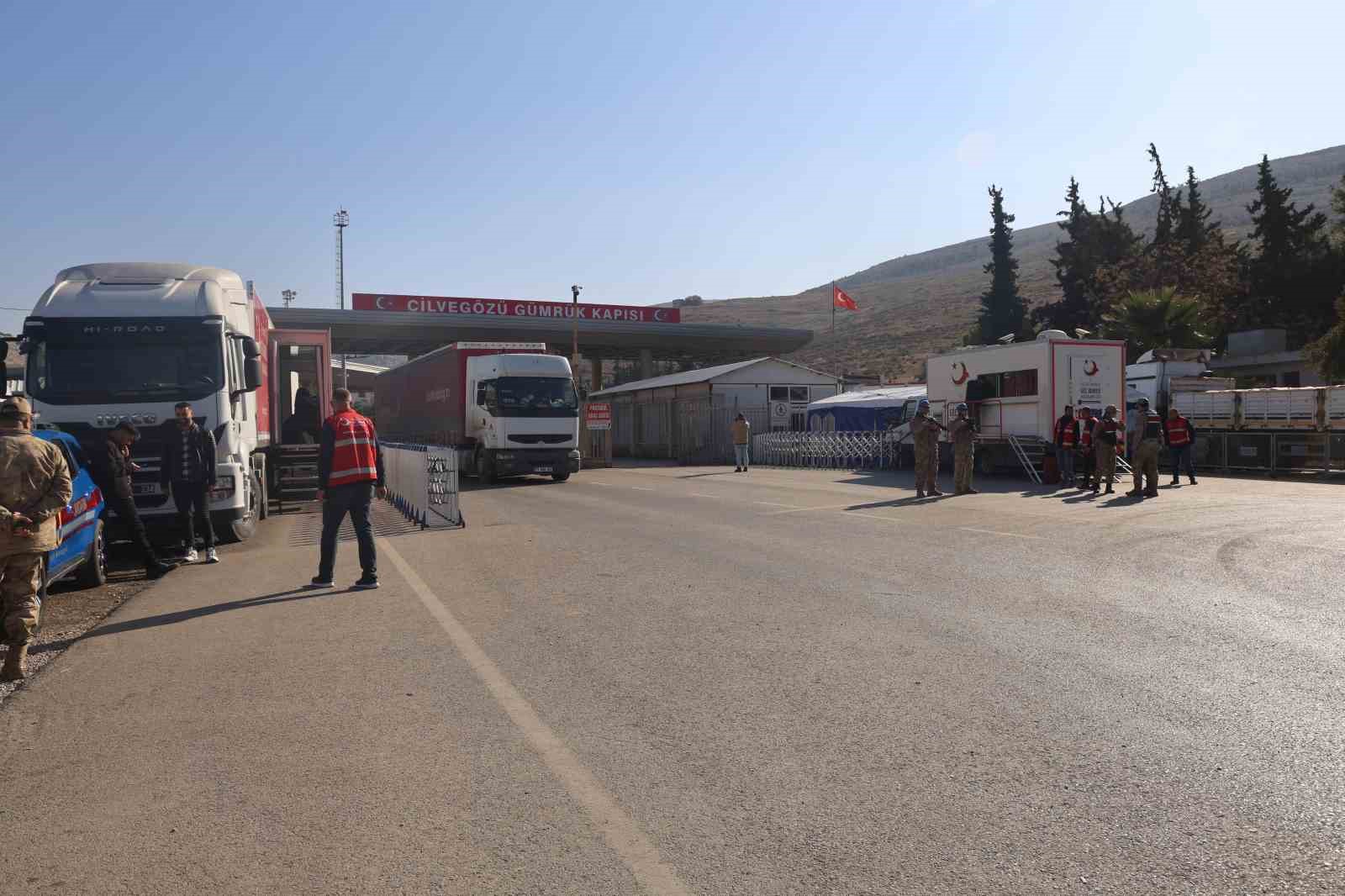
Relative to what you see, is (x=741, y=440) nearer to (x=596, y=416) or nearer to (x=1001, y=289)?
(x=596, y=416)

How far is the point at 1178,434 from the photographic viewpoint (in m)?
21.0

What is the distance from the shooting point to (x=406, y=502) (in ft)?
58.7

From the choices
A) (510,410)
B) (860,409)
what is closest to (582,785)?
(510,410)

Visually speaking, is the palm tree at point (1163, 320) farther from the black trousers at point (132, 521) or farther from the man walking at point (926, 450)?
the black trousers at point (132, 521)

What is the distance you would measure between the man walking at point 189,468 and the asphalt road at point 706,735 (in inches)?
62.6

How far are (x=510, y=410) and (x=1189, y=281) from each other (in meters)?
42.9

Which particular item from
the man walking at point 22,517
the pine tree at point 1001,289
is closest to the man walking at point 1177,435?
the man walking at point 22,517

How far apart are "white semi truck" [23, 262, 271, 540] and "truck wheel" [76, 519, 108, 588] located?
1897 millimetres

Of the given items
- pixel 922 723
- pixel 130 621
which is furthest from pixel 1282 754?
pixel 130 621

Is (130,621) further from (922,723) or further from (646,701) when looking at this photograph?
(922,723)

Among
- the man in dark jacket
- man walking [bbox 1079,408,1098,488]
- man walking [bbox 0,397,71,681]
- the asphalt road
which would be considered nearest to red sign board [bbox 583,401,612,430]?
man walking [bbox 1079,408,1098,488]

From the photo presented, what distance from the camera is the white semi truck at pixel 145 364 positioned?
12688mm

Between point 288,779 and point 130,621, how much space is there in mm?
4859

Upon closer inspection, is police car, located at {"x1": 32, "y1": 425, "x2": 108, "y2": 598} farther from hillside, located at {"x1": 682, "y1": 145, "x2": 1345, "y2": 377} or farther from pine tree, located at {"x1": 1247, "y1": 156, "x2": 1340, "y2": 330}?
hillside, located at {"x1": 682, "y1": 145, "x2": 1345, "y2": 377}
